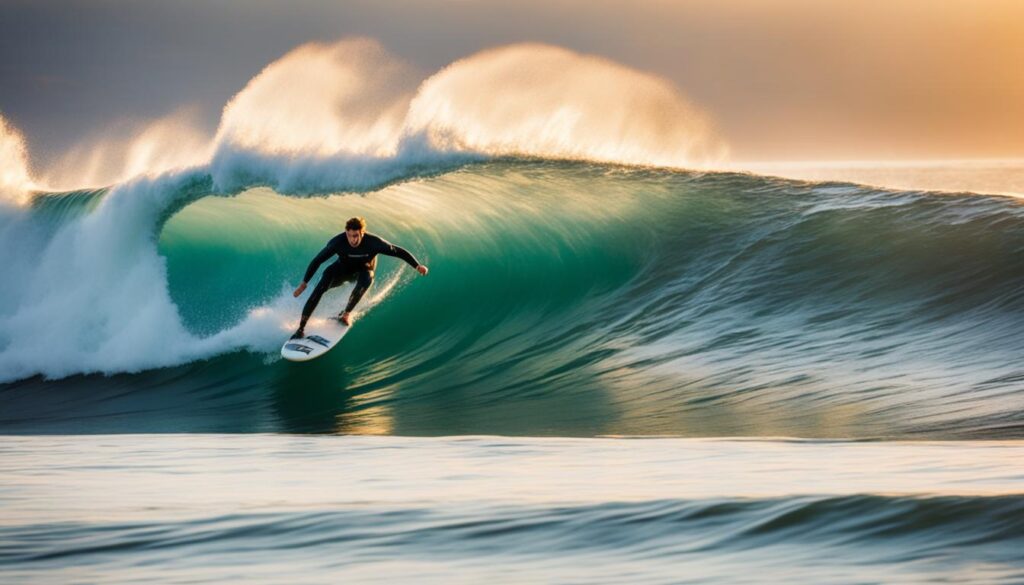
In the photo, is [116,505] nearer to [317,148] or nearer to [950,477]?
[950,477]

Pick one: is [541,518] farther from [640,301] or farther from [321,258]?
[640,301]

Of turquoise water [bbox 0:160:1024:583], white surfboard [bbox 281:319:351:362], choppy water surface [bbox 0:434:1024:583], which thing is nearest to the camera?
choppy water surface [bbox 0:434:1024:583]

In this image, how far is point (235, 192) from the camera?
1269 centimetres

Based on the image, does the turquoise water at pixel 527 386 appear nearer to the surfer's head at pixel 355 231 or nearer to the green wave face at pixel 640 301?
the green wave face at pixel 640 301

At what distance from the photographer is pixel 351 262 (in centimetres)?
970

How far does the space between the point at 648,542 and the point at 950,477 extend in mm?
1384

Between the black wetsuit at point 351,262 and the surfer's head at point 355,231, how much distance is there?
50 millimetres

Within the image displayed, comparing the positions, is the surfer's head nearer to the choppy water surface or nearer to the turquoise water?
the turquoise water

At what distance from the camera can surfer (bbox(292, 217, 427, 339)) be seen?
950 cm

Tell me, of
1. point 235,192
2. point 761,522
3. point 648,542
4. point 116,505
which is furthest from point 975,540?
point 235,192

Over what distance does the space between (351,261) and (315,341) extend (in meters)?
0.76

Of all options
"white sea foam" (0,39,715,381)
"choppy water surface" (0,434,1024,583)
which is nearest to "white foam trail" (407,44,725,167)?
"white sea foam" (0,39,715,381)

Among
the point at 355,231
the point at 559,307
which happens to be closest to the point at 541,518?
the point at 355,231

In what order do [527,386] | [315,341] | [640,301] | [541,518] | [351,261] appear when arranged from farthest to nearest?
[640,301] → [315,341] → [351,261] → [527,386] → [541,518]
